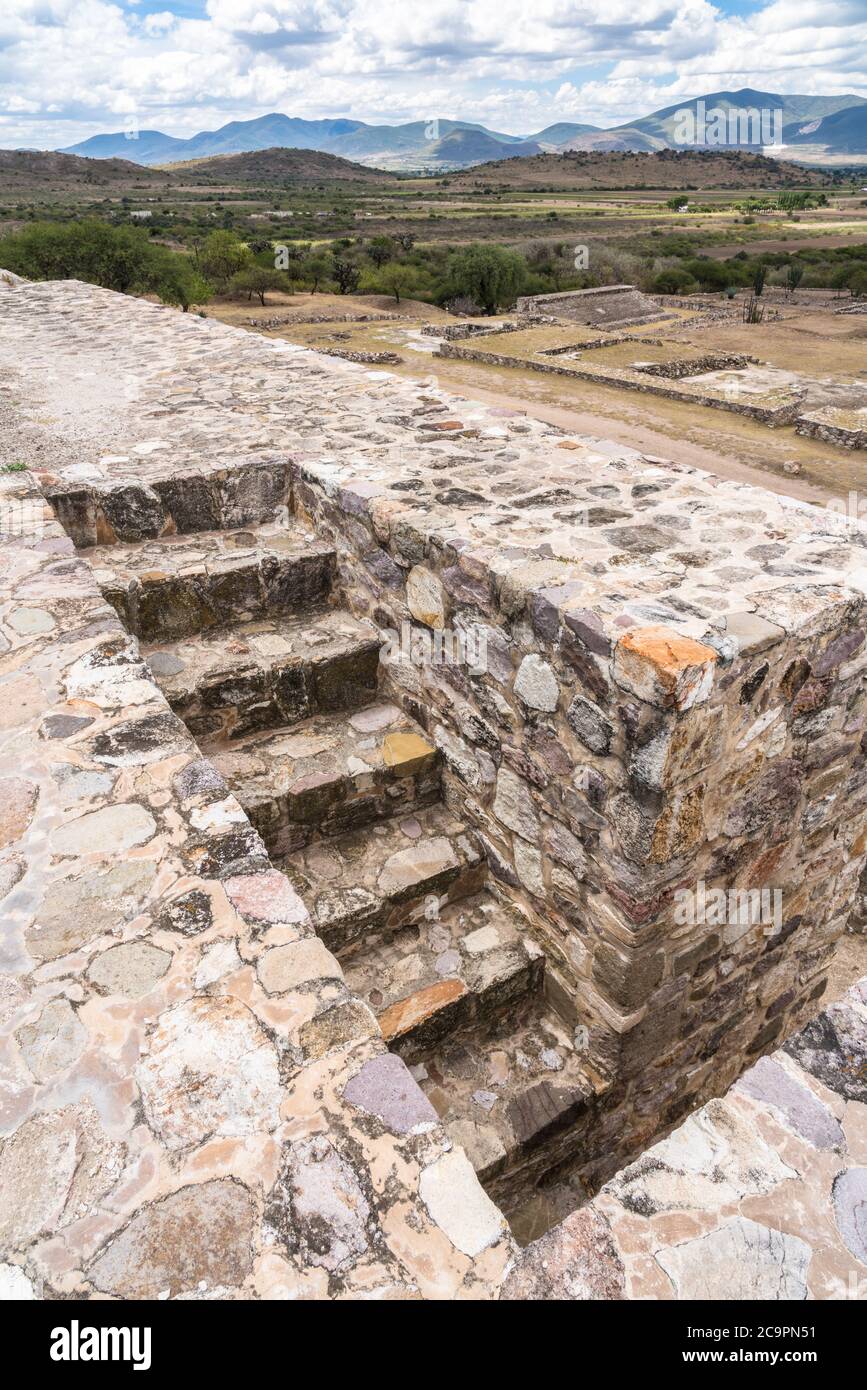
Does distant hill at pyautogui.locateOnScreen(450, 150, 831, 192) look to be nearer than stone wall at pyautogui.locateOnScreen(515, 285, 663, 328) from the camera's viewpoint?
No

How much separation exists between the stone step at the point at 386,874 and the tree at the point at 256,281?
97.9ft

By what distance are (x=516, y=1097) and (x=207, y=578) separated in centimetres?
257

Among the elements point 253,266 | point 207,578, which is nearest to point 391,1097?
point 207,578

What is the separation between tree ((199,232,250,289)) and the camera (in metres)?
29.6

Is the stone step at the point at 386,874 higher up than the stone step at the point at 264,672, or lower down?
lower down

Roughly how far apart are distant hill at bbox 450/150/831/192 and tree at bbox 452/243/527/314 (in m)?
89.8

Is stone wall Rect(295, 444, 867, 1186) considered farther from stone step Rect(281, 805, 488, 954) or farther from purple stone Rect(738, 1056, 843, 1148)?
purple stone Rect(738, 1056, 843, 1148)

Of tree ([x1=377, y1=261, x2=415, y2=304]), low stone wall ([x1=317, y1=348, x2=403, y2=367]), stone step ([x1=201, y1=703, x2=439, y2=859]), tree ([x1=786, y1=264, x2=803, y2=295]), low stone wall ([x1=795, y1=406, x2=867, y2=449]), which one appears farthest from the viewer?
tree ([x1=786, y1=264, x2=803, y2=295])

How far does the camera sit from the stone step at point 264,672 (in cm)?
336

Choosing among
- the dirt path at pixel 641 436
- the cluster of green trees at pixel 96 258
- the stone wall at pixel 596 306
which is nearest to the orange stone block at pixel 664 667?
the dirt path at pixel 641 436

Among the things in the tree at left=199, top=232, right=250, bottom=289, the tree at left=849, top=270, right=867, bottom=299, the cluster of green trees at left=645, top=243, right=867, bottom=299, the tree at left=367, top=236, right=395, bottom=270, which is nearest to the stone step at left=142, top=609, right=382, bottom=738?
the tree at left=199, top=232, right=250, bottom=289

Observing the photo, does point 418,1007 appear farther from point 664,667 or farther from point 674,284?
point 674,284

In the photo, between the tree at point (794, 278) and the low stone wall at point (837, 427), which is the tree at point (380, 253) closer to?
the tree at point (794, 278)

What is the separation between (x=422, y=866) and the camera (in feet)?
10.3
